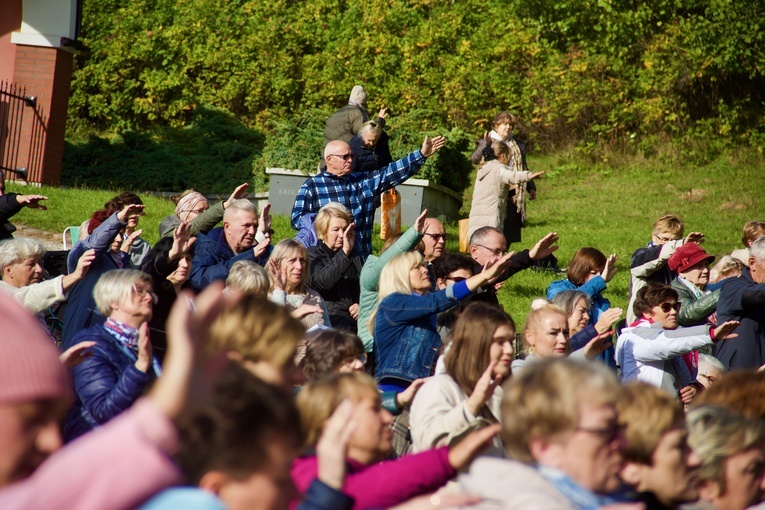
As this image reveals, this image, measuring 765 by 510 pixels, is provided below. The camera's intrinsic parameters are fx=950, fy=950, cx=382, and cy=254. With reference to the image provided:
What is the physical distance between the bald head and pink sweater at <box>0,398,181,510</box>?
6678mm

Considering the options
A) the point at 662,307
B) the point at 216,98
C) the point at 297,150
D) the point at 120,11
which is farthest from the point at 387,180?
the point at 120,11

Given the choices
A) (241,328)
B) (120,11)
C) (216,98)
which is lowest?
(241,328)

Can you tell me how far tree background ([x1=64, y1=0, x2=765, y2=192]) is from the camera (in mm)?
20250

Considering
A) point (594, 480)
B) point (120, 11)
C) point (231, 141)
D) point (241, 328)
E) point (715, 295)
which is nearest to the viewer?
point (594, 480)

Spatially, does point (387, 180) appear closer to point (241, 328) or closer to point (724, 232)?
point (241, 328)

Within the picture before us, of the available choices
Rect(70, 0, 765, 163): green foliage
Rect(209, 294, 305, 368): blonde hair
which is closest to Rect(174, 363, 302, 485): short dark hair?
Rect(209, 294, 305, 368): blonde hair

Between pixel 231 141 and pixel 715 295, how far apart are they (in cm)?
1322

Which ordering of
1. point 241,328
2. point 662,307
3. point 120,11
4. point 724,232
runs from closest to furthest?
point 241,328 → point 662,307 → point 724,232 → point 120,11

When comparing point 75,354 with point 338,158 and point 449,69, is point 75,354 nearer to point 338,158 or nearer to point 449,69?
point 338,158

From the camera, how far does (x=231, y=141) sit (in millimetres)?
19188

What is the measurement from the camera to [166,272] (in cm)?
645

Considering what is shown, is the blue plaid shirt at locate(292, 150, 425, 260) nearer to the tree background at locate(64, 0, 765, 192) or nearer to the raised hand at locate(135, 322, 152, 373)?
the raised hand at locate(135, 322, 152, 373)

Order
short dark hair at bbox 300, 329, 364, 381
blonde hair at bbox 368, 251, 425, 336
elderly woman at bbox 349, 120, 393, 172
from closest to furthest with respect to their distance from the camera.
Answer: short dark hair at bbox 300, 329, 364, 381, blonde hair at bbox 368, 251, 425, 336, elderly woman at bbox 349, 120, 393, 172

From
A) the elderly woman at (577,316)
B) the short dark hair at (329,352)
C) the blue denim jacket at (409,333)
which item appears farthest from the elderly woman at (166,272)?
the elderly woman at (577,316)
